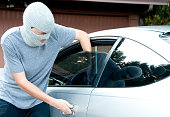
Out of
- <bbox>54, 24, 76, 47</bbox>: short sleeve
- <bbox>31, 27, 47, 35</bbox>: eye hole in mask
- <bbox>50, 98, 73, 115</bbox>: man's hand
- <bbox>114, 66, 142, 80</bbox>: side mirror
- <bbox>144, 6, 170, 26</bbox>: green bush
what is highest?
<bbox>31, 27, 47, 35</bbox>: eye hole in mask

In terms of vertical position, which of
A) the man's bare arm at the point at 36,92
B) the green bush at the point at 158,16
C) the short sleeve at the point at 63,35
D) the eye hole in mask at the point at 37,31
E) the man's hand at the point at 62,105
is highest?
the eye hole in mask at the point at 37,31

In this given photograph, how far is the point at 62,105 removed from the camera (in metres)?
2.67

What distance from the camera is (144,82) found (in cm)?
247

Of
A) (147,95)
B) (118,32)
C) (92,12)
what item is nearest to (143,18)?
(92,12)

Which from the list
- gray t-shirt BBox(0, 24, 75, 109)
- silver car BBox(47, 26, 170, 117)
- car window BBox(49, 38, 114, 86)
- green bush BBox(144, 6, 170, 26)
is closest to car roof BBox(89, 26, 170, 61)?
silver car BBox(47, 26, 170, 117)

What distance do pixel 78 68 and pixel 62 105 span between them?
2.25 feet

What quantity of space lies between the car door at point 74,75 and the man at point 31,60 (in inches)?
4.5

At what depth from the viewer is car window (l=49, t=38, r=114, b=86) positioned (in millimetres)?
3028

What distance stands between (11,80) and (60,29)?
0.59 meters

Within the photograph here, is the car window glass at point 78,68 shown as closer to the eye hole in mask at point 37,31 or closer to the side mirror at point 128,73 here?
the side mirror at point 128,73

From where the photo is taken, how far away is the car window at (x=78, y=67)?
9.93ft

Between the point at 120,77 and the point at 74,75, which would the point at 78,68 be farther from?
the point at 120,77

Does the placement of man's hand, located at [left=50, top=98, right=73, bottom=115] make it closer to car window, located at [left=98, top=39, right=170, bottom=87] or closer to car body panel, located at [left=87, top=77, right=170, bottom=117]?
car body panel, located at [left=87, top=77, right=170, bottom=117]

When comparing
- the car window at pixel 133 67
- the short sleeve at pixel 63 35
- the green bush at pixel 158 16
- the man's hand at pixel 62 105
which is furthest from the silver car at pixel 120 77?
the green bush at pixel 158 16
